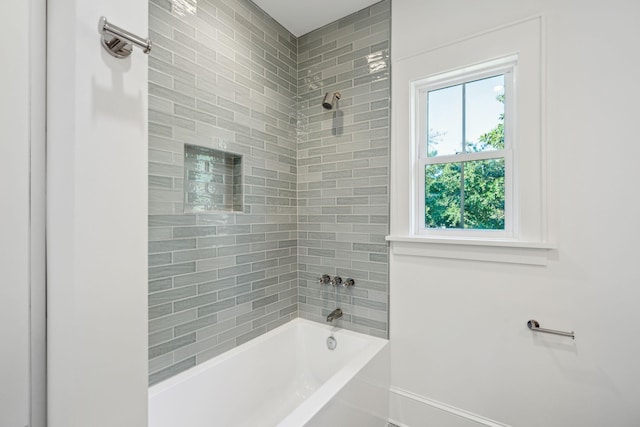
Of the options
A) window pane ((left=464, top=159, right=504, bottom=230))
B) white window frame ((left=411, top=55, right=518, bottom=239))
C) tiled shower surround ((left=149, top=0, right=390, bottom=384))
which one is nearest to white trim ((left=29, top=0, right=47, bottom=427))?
tiled shower surround ((left=149, top=0, right=390, bottom=384))

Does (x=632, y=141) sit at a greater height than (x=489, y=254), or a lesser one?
greater

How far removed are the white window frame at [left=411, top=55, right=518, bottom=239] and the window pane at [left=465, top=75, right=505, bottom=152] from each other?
33 mm

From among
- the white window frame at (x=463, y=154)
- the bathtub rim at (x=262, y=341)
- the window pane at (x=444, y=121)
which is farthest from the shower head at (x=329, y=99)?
the bathtub rim at (x=262, y=341)

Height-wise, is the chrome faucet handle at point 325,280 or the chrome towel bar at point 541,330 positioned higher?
the chrome faucet handle at point 325,280

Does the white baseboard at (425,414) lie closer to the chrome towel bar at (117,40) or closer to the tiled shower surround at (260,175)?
the tiled shower surround at (260,175)

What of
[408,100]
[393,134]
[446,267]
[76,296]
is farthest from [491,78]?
[76,296]

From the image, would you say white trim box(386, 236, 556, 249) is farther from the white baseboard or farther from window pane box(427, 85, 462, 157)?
the white baseboard

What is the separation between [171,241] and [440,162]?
173 centimetres

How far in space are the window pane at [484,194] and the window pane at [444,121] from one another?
177 millimetres

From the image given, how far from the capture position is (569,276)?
4.81 feet

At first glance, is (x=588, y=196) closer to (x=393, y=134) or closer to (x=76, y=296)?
(x=393, y=134)

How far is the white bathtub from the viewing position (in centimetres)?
143

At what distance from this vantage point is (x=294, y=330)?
2.29 metres

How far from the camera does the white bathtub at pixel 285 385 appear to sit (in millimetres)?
1434
